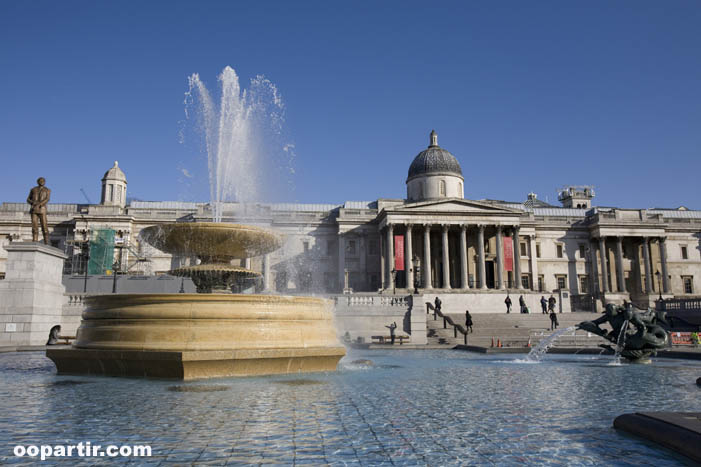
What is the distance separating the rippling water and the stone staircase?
54.8 feet

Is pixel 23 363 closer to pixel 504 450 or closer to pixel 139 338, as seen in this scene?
pixel 139 338

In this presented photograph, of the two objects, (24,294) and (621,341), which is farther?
(24,294)

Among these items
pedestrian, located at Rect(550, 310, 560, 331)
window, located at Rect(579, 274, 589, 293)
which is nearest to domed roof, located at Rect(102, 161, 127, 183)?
pedestrian, located at Rect(550, 310, 560, 331)

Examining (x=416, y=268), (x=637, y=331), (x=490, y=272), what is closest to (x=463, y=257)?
(x=490, y=272)

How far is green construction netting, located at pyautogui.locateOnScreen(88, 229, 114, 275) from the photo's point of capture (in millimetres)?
51969

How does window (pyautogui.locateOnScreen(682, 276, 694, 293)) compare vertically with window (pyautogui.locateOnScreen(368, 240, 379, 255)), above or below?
below

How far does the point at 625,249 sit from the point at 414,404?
6149cm

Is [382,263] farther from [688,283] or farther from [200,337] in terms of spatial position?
[200,337]

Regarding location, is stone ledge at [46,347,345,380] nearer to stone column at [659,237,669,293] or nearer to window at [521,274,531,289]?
window at [521,274,531,289]

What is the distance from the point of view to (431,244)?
186ft

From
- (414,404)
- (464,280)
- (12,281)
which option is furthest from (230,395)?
(464,280)

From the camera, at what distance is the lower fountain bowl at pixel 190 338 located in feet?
31.5

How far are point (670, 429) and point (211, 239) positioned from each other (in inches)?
403

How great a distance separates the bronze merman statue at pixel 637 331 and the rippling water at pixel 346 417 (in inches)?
178
